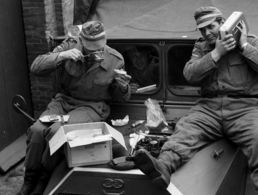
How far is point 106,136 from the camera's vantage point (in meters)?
4.32

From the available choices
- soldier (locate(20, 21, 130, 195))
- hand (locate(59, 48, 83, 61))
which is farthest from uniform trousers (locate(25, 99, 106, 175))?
hand (locate(59, 48, 83, 61))

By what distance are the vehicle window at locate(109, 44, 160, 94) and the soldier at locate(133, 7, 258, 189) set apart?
0.47 meters

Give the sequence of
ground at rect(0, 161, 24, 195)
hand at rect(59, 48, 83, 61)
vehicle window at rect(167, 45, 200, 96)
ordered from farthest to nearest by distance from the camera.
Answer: ground at rect(0, 161, 24, 195) → vehicle window at rect(167, 45, 200, 96) → hand at rect(59, 48, 83, 61)

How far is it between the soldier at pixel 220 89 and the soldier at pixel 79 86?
694 millimetres

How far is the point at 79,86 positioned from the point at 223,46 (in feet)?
4.60

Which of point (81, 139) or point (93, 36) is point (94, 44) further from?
point (81, 139)

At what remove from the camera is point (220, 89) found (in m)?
4.95

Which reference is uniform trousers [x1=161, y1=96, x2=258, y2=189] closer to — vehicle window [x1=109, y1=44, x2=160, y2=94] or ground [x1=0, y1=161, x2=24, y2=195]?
vehicle window [x1=109, y1=44, x2=160, y2=94]

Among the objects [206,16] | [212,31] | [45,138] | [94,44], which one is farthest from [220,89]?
[45,138]

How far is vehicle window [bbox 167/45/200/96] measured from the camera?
5.34m

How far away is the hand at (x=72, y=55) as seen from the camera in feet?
16.4

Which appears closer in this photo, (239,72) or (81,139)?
(81,139)

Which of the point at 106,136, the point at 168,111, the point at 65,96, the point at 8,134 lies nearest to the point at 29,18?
the point at 8,134

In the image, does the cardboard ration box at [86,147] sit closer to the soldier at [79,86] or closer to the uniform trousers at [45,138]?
the uniform trousers at [45,138]
